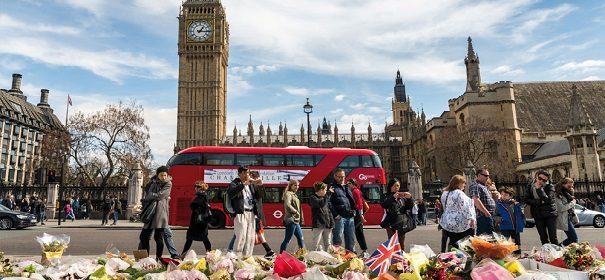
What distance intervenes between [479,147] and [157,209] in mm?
36409

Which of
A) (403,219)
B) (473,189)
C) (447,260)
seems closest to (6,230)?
(403,219)

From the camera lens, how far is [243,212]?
6.62 m

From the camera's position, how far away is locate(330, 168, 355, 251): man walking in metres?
7.56

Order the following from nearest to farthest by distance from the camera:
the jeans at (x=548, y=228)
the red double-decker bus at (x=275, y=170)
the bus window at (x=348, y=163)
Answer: the jeans at (x=548, y=228), the red double-decker bus at (x=275, y=170), the bus window at (x=348, y=163)

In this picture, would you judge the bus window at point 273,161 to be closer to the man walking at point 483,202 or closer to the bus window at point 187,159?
the bus window at point 187,159

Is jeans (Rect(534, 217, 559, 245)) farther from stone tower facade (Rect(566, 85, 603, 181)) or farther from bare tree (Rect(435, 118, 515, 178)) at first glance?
stone tower facade (Rect(566, 85, 603, 181))

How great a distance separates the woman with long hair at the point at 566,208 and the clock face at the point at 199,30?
71.9 meters

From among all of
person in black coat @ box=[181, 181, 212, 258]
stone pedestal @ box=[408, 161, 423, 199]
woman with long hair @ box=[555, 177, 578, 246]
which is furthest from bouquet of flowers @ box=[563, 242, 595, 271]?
stone pedestal @ box=[408, 161, 423, 199]

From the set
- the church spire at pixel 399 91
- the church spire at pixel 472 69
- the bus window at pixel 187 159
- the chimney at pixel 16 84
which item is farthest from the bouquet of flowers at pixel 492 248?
the church spire at pixel 399 91

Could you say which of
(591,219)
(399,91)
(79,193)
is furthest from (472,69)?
(399,91)

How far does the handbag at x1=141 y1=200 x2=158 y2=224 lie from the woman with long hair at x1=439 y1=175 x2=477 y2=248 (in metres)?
4.54

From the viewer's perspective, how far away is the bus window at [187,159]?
18.1 m

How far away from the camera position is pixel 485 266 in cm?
219

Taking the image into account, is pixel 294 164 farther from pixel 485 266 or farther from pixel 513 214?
pixel 485 266
